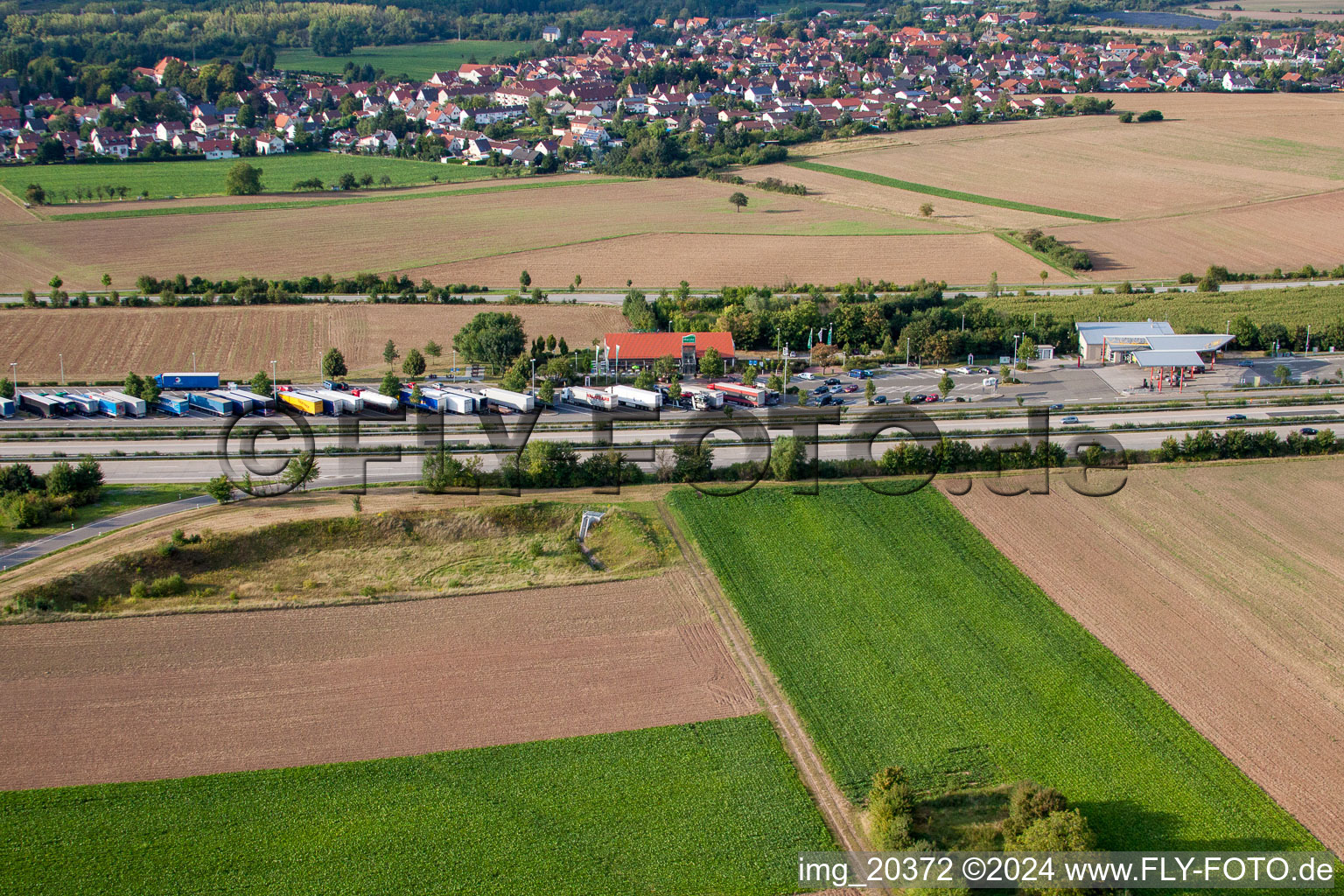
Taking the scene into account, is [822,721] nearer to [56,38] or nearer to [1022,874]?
[1022,874]

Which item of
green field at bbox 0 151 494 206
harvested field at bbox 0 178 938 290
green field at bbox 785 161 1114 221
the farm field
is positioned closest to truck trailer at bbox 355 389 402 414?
the farm field

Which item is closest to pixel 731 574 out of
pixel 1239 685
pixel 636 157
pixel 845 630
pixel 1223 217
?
pixel 845 630

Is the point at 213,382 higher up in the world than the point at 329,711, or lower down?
higher up

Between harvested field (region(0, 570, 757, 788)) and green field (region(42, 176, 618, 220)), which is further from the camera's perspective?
green field (region(42, 176, 618, 220))

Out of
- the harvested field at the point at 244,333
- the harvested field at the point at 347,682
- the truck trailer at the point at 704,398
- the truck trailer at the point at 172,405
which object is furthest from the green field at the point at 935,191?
the harvested field at the point at 347,682

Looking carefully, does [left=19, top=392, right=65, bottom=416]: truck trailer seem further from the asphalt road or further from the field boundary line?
the field boundary line
